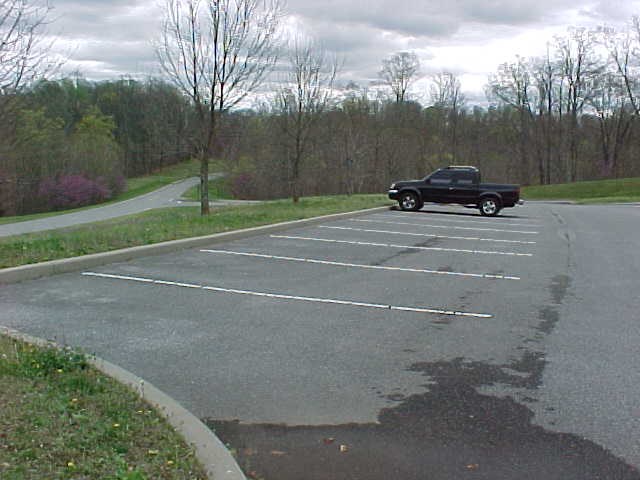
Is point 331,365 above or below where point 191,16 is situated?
below

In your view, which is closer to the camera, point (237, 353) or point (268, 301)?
point (237, 353)

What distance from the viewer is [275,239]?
561 inches

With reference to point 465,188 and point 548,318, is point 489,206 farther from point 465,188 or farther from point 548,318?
point 548,318

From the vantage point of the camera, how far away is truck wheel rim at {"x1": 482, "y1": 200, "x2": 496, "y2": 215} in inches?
951

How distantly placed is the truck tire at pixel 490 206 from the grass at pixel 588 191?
26.5 meters

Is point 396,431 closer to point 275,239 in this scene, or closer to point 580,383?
point 580,383

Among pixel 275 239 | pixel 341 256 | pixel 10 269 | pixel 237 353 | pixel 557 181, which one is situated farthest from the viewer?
pixel 557 181

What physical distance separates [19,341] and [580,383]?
457cm

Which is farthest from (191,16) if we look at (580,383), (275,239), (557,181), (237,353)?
(557,181)

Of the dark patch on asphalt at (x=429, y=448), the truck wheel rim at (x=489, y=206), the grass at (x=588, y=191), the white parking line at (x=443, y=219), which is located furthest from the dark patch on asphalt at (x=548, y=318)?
the grass at (x=588, y=191)

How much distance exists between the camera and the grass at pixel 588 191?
50303mm

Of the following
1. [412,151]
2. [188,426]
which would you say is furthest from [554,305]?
[412,151]

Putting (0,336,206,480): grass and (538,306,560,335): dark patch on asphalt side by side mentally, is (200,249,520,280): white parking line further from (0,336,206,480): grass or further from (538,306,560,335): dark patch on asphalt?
(0,336,206,480): grass

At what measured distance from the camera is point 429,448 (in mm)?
4188
